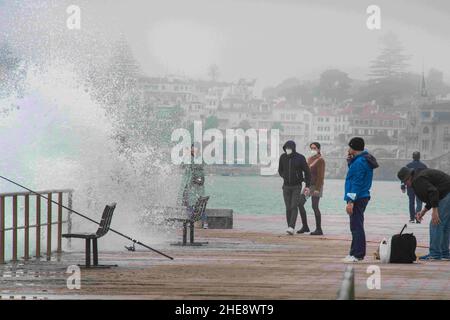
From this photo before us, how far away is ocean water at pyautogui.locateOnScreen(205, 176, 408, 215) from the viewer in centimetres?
9994

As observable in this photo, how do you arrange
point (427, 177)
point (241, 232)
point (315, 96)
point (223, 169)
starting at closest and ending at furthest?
point (427, 177)
point (241, 232)
point (223, 169)
point (315, 96)

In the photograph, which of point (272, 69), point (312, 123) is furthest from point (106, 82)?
point (272, 69)

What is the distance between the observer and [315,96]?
17800 cm

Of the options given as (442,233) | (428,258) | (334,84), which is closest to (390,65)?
(334,84)

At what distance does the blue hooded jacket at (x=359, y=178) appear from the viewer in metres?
15.7

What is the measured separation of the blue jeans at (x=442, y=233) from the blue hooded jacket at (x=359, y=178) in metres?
1.04

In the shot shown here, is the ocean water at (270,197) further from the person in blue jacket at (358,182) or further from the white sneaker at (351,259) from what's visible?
the person in blue jacket at (358,182)

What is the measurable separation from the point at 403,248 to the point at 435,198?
859mm

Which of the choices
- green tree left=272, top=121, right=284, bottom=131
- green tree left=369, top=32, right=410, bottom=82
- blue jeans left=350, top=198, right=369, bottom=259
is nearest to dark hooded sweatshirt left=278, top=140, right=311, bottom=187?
blue jeans left=350, top=198, right=369, bottom=259

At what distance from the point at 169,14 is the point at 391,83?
3172 cm

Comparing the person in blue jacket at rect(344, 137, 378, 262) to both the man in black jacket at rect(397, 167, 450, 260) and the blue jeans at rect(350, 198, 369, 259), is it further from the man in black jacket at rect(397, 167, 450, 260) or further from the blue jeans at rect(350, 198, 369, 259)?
the man in black jacket at rect(397, 167, 450, 260)

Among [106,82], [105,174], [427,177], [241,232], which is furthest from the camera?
[106,82]

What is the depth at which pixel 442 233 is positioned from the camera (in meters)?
16.4
